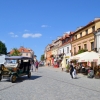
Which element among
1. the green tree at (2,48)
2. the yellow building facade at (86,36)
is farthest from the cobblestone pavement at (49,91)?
the green tree at (2,48)

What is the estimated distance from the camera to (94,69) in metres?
22.4

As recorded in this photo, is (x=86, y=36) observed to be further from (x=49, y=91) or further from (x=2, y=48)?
(x=2, y=48)

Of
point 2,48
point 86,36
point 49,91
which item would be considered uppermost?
point 2,48

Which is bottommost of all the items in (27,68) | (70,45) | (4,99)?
(4,99)

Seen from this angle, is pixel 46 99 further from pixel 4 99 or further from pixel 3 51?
pixel 3 51

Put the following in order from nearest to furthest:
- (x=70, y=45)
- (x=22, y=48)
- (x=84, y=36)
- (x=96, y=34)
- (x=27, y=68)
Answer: (x=27, y=68)
(x=96, y=34)
(x=84, y=36)
(x=70, y=45)
(x=22, y=48)

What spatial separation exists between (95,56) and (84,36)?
1715cm

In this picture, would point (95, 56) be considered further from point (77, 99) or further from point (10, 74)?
point (77, 99)

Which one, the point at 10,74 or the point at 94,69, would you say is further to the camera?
the point at 94,69

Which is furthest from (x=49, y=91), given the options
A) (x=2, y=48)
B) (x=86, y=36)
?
(x=2, y=48)

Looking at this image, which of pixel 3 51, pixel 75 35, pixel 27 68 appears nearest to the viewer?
pixel 27 68

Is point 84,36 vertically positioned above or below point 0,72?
above

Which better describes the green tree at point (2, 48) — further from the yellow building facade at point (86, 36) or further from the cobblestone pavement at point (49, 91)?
the cobblestone pavement at point (49, 91)

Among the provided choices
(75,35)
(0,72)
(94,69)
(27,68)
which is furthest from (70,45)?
(0,72)
